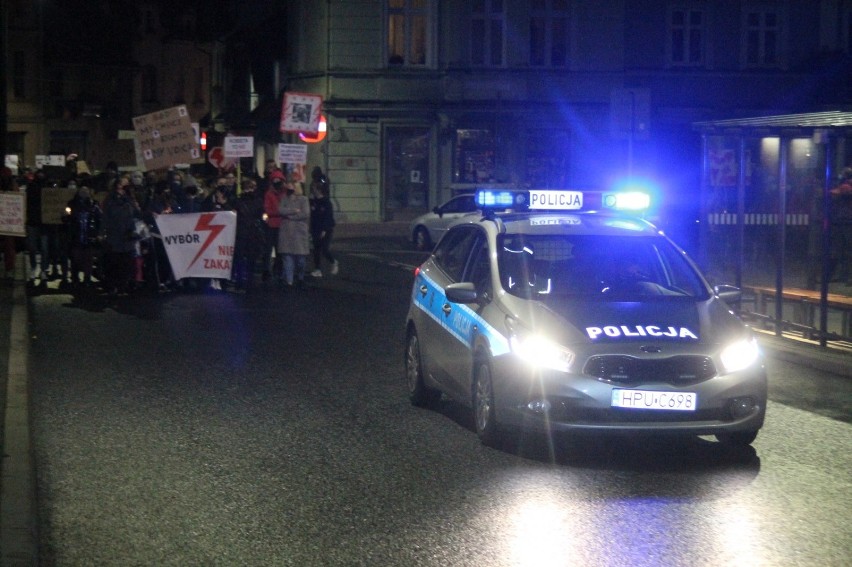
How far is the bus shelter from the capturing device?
15.3m

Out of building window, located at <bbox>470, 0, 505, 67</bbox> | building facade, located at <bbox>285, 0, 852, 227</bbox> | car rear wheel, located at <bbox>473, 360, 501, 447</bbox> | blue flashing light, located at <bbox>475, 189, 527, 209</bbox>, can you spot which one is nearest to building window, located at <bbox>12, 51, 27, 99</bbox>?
building facade, located at <bbox>285, 0, 852, 227</bbox>

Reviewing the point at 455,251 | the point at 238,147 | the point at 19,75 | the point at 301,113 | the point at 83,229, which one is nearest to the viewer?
the point at 455,251

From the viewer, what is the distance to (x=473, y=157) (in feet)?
148

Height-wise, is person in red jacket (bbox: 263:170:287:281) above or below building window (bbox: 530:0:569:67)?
below

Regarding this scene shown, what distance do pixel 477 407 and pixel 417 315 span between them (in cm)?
183

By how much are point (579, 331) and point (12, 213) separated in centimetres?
1453

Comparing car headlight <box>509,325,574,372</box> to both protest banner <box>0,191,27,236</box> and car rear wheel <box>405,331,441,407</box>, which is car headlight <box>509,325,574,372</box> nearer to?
car rear wheel <box>405,331,441,407</box>

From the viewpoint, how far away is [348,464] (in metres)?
8.87

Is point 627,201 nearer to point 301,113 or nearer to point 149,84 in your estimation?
point 301,113

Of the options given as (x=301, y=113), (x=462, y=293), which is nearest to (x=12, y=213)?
(x=301, y=113)

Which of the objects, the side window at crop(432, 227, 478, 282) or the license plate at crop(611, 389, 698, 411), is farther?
the side window at crop(432, 227, 478, 282)

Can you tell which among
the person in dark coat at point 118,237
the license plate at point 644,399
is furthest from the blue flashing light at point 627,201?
the person in dark coat at point 118,237

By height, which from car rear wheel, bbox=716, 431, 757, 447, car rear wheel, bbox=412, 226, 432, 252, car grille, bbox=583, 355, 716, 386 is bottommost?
car rear wheel, bbox=716, 431, 757, 447

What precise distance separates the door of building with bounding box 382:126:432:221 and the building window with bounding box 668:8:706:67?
336 inches
